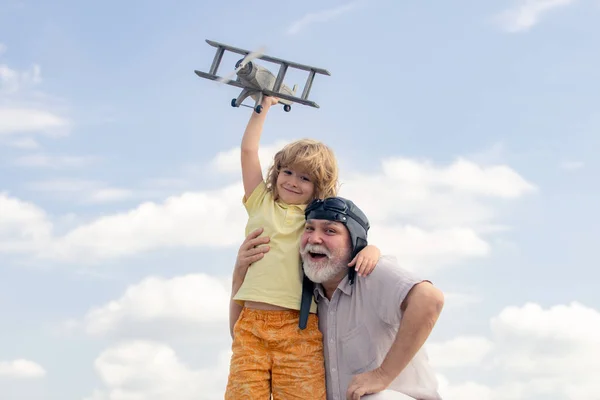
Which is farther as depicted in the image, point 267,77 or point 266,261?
point 267,77

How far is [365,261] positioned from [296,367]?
948mm

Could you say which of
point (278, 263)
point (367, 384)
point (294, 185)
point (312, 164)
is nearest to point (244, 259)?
point (278, 263)

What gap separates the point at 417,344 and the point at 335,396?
0.77 m

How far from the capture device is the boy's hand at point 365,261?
5141 millimetres

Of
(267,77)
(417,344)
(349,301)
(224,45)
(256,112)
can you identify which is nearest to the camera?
(417,344)

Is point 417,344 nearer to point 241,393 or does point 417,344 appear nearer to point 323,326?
point 323,326

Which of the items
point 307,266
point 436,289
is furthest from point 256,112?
point 436,289

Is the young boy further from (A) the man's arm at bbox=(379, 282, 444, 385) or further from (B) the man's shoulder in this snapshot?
(A) the man's arm at bbox=(379, 282, 444, 385)

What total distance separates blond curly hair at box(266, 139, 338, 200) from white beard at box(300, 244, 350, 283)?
1.97ft

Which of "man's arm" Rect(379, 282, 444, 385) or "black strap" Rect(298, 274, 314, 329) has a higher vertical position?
"black strap" Rect(298, 274, 314, 329)

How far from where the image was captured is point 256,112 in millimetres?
6430

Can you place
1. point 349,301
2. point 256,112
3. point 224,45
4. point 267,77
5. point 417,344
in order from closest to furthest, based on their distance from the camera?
point 417,344 → point 349,301 → point 256,112 → point 267,77 → point 224,45

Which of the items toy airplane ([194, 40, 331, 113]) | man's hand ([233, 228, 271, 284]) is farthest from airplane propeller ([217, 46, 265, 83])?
man's hand ([233, 228, 271, 284])

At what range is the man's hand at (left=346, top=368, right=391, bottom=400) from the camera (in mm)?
4977
